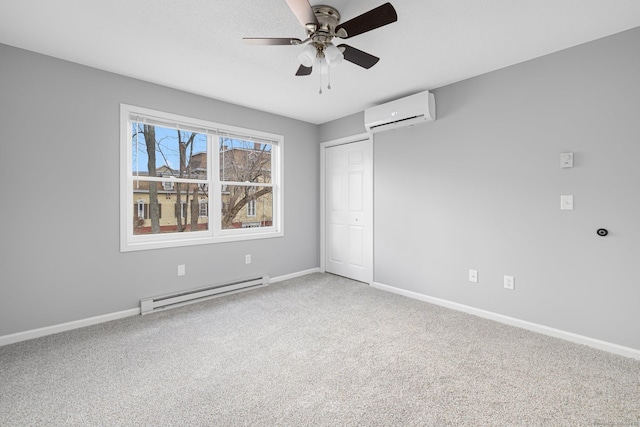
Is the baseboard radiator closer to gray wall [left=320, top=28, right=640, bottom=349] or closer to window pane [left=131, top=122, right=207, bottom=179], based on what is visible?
window pane [left=131, top=122, right=207, bottom=179]

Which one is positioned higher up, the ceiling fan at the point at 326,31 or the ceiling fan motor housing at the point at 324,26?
the ceiling fan motor housing at the point at 324,26

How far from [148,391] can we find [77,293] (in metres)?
1.55

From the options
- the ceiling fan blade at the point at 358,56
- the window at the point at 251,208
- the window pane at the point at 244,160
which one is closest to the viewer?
the ceiling fan blade at the point at 358,56

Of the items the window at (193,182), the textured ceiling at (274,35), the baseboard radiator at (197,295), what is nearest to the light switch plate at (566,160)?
the textured ceiling at (274,35)

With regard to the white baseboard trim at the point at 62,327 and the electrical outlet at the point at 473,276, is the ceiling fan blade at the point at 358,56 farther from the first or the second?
the white baseboard trim at the point at 62,327

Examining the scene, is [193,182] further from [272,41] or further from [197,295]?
[272,41]

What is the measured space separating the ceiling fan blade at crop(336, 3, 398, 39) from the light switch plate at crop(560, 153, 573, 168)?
6.35ft

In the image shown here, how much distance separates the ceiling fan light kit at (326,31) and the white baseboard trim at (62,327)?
2.84 metres

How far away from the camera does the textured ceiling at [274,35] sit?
1885mm

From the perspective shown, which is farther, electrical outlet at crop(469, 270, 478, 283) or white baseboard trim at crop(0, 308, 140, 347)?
electrical outlet at crop(469, 270, 478, 283)

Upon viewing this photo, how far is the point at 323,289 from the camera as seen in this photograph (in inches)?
150

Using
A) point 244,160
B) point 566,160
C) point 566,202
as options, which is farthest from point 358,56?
point 244,160

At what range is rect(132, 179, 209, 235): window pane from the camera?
316 centimetres

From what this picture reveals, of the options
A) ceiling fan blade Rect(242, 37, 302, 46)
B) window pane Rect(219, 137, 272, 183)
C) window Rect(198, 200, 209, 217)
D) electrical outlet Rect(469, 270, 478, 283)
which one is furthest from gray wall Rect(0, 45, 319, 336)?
electrical outlet Rect(469, 270, 478, 283)
